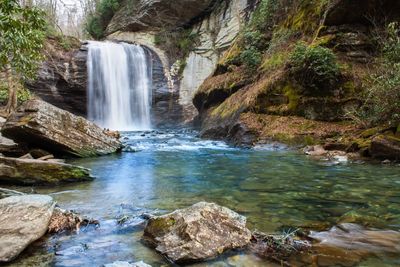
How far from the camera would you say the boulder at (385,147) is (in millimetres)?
7328

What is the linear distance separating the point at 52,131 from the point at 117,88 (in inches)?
536

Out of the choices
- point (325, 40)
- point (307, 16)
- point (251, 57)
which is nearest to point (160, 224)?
point (325, 40)

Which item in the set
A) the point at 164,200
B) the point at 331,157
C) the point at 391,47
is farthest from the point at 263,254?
the point at 391,47

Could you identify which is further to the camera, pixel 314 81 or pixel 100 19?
pixel 100 19

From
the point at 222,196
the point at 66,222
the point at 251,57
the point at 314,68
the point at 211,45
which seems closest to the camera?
the point at 66,222

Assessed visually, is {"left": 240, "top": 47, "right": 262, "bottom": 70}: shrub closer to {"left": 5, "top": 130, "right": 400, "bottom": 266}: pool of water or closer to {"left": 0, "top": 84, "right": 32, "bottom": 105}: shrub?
{"left": 5, "top": 130, "right": 400, "bottom": 266}: pool of water

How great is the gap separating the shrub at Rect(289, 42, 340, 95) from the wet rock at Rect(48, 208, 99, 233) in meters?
8.66

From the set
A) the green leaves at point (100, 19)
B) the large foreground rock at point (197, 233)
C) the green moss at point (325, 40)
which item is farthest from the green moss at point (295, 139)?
the green leaves at point (100, 19)

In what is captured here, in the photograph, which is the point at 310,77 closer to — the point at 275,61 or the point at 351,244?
the point at 275,61

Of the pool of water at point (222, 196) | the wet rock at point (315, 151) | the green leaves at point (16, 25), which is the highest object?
the green leaves at point (16, 25)

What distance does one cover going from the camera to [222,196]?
4.91 m

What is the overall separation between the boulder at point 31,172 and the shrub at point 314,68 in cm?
772

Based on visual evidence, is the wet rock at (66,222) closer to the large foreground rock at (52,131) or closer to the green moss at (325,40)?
the large foreground rock at (52,131)

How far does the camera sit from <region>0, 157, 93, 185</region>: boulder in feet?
18.2
